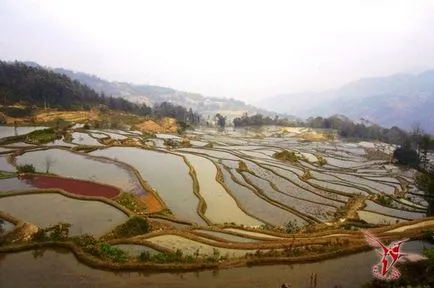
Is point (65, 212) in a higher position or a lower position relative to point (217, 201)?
higher

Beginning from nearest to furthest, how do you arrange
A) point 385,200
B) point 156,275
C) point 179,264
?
1. point 156,275
2. point 179,264
3. point 385,200

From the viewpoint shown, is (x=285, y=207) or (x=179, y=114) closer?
(x=285, y=207)

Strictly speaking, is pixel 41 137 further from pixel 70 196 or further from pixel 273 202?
pixel 273 202

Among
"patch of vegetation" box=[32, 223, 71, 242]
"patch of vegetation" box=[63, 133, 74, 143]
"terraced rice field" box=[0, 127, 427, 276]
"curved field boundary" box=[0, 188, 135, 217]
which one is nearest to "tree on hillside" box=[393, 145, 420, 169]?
"terraced rice field" box=[0, 127, 427, 276]

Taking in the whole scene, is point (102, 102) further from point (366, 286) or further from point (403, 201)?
point (366, 286)

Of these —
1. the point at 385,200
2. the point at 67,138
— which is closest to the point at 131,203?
the point at 385,200

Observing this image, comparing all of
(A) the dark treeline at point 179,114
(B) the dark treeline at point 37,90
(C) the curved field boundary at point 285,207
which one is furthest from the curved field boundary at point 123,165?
(A) the dark treeline at point 179,114

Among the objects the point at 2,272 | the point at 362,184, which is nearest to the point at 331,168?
the point at 362,184

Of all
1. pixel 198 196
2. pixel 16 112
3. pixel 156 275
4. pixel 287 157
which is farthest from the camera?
pixel 16 112

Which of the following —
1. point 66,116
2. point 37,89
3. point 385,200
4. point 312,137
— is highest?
point 37,89
